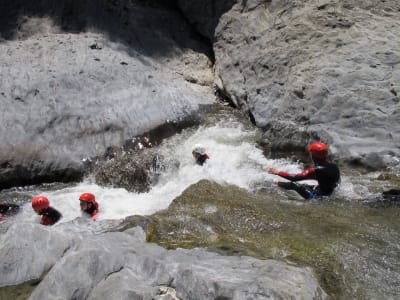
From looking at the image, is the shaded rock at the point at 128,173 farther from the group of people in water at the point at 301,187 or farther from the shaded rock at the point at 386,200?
the shaded rock at the point at 386,200

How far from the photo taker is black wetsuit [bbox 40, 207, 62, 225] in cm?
766

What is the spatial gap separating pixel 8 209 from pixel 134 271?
4653 mm

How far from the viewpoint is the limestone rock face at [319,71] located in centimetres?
845

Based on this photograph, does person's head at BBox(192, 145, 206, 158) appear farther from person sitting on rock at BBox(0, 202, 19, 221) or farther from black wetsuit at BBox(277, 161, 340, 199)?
person sitting on rock at BBox(0, 202, 19, 221)

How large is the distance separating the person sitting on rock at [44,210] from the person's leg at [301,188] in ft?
11.9

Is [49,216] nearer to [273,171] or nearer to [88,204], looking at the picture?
[88,204]

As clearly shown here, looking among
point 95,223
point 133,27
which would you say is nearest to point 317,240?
point 95,223

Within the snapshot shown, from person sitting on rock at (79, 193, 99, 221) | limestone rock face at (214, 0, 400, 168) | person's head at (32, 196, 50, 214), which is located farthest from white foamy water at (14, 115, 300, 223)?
limestone rock face at (214, 0, 400, 168)

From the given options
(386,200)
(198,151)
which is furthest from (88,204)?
(386,200)

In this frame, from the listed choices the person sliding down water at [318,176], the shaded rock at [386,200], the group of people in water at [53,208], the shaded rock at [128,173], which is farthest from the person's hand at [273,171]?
the group of people in water at [53,208]

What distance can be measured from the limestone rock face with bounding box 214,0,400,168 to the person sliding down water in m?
0.88

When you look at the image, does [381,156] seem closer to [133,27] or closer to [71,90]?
[71,90]

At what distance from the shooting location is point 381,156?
25.8 ft

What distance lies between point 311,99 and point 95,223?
5.14 metres
